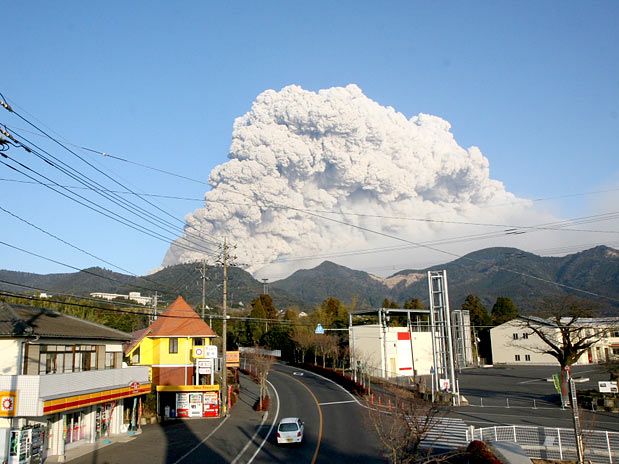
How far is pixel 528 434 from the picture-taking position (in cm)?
2805

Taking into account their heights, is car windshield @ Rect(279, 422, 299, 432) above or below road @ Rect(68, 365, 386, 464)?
above

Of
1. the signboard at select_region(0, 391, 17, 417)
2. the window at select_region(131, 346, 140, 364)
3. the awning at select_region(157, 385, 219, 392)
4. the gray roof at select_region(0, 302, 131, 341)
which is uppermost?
the gray roof at select_region(0, 302, 131, 341)

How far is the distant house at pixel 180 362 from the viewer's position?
42.6 m

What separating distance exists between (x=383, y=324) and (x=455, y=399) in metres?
23.4

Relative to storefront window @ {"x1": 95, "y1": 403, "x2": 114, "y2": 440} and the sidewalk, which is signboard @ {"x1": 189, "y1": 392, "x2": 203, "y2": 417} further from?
storefront window @ {"x1": 95, "y1": 403, "x2": 114, "y2": 440}

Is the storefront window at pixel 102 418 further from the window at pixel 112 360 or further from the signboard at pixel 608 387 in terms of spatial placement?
the signboard at pixel 608 387

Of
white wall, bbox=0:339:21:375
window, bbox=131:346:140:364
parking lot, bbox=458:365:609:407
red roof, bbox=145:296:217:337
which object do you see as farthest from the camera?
window, bbox=131:346:140:364

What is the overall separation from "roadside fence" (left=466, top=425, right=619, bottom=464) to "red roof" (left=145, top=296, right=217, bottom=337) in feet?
84.8

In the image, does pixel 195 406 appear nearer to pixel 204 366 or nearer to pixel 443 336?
pixel 204 366

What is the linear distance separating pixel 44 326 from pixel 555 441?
2659cm

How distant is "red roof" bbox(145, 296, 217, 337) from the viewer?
150 ft

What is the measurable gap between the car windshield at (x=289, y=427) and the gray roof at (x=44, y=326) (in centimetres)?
1191

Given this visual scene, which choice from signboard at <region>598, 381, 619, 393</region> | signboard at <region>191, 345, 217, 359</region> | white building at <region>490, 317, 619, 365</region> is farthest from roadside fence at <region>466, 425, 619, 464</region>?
white building at <region>490, 317, 619, 365</region>

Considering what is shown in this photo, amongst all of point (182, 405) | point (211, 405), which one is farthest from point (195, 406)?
point (211, 405)
